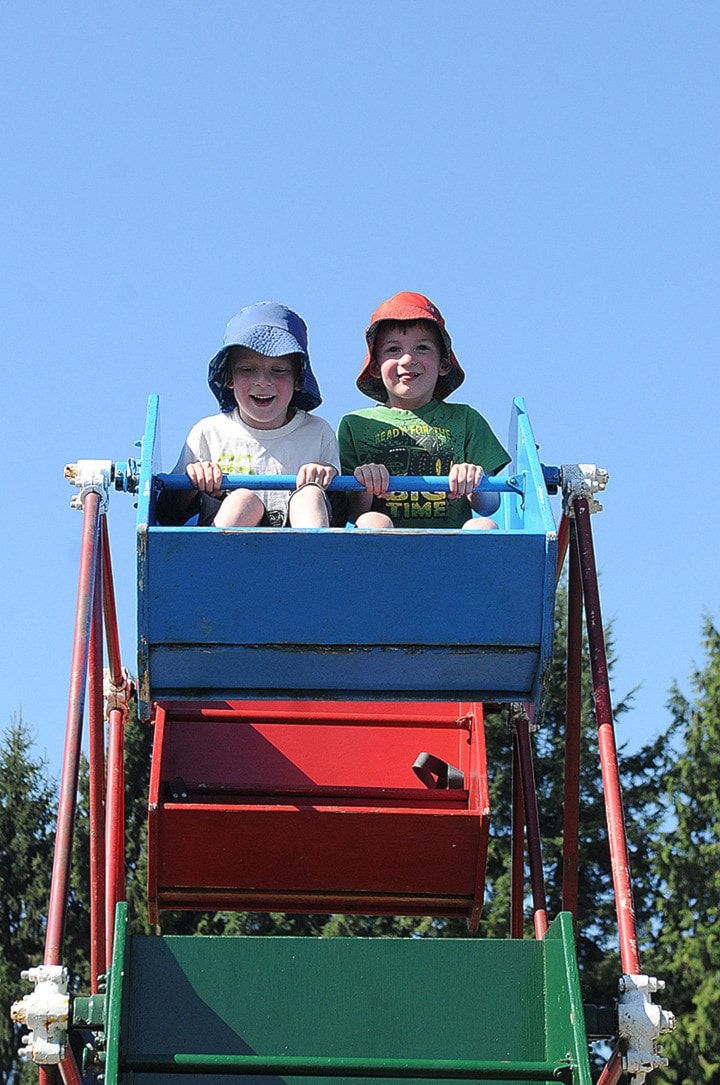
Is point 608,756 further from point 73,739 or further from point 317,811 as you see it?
point 317,811

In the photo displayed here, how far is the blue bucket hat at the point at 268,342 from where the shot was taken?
7.27 m

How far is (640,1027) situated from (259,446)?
313 cm

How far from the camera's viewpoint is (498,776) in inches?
958

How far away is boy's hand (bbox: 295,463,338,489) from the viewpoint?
21.9 ft

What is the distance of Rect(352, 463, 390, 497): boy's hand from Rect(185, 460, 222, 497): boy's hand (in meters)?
0.59

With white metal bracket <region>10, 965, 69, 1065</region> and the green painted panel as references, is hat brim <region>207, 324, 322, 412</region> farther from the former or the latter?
white metal bracket <region>10, 965, 69, 1065</region>

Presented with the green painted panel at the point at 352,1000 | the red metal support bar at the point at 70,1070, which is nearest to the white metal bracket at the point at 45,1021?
the red metal support bar at the point at 70,1070

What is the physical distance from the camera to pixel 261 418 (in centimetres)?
734

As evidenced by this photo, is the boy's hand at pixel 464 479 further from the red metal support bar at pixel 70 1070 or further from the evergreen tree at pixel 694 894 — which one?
the evergreen tree at pixel 694 894

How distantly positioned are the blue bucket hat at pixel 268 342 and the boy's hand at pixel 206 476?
0.74 meters

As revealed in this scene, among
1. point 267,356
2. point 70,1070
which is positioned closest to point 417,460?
point 267,356

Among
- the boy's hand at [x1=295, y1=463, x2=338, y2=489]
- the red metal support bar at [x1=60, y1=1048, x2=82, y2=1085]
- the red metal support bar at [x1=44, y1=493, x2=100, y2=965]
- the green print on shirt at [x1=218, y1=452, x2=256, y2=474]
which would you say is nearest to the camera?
the red metal support bar at [x1=60, y1=1048, x2=82, y2=1085]

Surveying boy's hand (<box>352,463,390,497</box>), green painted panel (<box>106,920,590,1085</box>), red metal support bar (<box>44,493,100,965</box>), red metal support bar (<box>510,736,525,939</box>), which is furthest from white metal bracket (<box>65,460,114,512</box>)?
red metal support bar (<box>510,736,525,939</box>)

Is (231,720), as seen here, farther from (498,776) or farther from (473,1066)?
(498,776)
